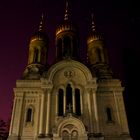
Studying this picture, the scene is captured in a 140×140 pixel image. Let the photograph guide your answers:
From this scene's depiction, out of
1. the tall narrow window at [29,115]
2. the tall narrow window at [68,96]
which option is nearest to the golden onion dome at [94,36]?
the tall narrow window at [68,96]

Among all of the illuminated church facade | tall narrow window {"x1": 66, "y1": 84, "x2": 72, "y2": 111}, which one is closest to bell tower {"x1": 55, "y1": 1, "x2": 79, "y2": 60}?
the illuminated church facade

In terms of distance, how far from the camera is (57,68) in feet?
76.9

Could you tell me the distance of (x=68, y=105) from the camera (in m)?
21.4

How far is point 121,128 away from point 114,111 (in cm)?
Answer: 165

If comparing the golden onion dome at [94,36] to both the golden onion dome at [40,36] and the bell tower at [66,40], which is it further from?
the golden onion dome at [40,36]

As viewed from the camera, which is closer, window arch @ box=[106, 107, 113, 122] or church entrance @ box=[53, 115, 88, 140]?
church entrance @ box=[53, 115, 88, 140]

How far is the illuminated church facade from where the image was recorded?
2000cm

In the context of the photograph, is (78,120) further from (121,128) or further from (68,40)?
(68,40)

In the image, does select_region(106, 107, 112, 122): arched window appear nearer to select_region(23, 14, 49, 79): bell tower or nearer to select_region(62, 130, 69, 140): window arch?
select_region(62, 130, 69, 140): window arch

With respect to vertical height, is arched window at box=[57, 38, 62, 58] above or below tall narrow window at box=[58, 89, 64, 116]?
above

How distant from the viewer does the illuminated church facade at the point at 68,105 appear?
2000cm

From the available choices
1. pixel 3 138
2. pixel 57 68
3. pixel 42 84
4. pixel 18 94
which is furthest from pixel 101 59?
pixel 3 138

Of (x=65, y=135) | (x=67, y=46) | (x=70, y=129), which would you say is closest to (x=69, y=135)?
(x=65, y=135)

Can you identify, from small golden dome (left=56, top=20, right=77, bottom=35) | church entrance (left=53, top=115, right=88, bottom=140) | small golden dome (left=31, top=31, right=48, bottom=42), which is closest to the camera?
church entrance (left=53, top=115, right=88, bottom=140)
